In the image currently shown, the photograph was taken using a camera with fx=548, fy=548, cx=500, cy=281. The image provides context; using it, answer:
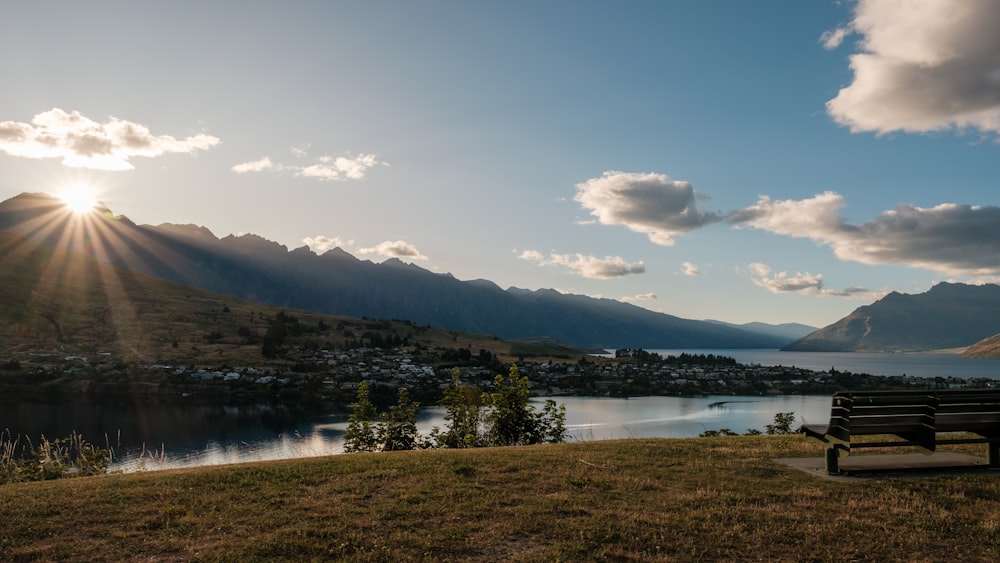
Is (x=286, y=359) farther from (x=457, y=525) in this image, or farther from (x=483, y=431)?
(x=457, y=525)

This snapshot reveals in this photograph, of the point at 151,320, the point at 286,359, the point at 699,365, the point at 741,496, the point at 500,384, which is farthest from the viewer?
the point at 699,365

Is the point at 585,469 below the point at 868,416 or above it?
below

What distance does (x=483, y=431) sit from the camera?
23.1 meters

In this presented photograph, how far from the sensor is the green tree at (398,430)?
2172cm

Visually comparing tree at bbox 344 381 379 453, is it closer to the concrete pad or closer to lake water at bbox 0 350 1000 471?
the concrete pad

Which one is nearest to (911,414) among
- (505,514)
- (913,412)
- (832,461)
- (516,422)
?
(913,412)

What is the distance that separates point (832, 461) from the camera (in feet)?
37.8

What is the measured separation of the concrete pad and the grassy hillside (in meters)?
138

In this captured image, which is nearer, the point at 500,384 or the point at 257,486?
the point at 257,486

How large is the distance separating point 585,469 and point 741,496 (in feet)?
10.9

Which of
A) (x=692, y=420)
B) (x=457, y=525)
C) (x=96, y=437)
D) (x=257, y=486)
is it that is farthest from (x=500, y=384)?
(x=692, y=420)

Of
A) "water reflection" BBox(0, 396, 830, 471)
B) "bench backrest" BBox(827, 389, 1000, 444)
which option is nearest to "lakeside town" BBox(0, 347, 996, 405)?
"water reflection" BBox(0, 396, 830, 471)

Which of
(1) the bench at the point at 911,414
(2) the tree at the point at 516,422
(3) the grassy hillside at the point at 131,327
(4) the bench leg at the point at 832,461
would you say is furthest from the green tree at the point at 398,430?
(3) the grassy hillside at the point at 131,327

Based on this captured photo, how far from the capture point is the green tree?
71.3 feet
